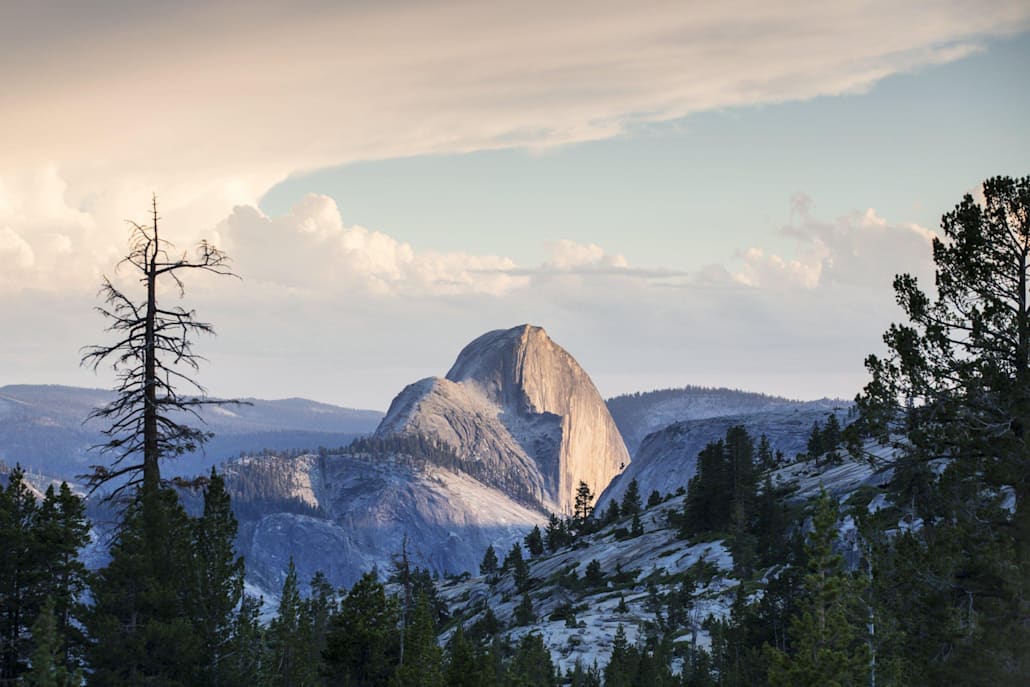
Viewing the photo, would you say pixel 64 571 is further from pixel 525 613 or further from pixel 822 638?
pixel 525 613

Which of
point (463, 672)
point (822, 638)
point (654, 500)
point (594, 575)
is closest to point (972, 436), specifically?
point (822, 638)

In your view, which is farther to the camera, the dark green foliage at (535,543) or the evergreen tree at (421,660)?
the dark green foliage at (535,543)

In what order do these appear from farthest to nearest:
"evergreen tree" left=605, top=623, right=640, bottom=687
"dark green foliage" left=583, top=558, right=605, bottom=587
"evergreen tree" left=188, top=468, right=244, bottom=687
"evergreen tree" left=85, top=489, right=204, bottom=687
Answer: "dark green foliage" left=583, top=558, right=605, bottom=587, "evergreen tree" left=605, top=623, right=640, bottom=687, "evergreen tree" left=188, top=468, right=244, bottom=687, "evergreen tree" left=85, top=489, right=204, bottom=687

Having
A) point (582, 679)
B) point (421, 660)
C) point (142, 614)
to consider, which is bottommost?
point (582, 679)

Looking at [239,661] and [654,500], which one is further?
[654,500]

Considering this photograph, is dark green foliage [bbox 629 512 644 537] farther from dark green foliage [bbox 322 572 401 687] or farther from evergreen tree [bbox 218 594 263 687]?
dark green foliage [bbox 322 572 401 687]

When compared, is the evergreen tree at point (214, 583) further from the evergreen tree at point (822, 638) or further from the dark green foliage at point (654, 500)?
the dark green foliage at point (654, 500)

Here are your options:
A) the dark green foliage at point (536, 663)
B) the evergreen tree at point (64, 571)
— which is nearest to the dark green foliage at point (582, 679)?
the dark green foliage at point (536, 663)

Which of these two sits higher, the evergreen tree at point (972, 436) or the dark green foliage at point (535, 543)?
the evergreen tree at point (972, 436)

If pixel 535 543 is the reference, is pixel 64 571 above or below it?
above

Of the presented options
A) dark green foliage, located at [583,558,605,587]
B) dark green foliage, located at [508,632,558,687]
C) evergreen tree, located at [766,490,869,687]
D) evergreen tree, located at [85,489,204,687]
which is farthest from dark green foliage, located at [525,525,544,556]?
evergreen tree, located at [766,490,869,687]

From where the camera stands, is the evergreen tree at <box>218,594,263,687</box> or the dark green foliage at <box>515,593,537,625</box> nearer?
the evergreen tree at <box>218,594,263,687</box>

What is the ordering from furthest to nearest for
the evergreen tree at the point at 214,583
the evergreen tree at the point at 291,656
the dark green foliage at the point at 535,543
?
1. the dark green foliage at the point at 535,543
2. the evergreen tree at the point at 291,656
3. the evergreen tree at the point at 214,583

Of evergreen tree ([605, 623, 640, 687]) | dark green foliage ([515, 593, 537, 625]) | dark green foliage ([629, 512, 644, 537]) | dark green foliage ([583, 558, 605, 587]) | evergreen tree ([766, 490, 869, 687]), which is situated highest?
evergreen tree ([766, 490, 869, 687])
